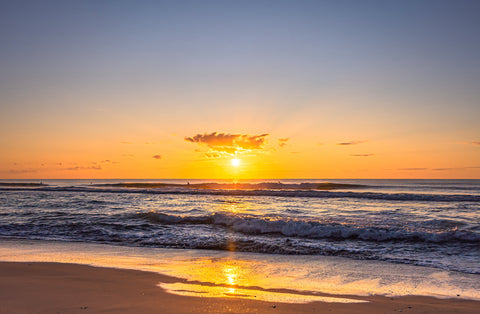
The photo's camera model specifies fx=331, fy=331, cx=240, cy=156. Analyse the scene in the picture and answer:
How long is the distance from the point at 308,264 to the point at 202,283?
2859mm

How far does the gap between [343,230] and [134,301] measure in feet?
27.6

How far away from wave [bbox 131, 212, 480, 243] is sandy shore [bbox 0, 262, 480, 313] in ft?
19.4

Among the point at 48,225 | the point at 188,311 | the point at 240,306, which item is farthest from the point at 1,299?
the point at 48,225

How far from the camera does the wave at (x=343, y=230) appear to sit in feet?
34.3

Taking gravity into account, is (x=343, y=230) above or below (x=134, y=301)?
below

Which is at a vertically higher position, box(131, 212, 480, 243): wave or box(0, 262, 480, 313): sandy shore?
box(0, 262, 480, 313): sandy shore

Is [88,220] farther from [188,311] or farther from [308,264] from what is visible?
[188,311]

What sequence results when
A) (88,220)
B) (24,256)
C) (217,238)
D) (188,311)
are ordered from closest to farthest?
(188,311) < (24,256) < (217,238) < (88,220)

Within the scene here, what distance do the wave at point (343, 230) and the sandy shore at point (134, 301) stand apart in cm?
592

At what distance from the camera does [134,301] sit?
15.9 feet

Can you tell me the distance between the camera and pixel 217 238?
10844 mm

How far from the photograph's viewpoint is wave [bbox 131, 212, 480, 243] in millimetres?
10453

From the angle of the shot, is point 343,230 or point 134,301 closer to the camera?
point 134,301

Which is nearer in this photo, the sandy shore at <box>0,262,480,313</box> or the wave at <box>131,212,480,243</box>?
the sandy shore at <box>0,262,480,313</box>
